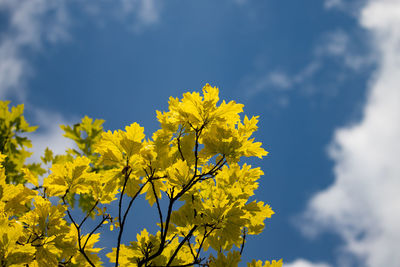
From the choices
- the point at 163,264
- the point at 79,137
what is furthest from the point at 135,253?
the point at 79,137

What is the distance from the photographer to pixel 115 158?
7.97 ft

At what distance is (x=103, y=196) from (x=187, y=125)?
1071 mm

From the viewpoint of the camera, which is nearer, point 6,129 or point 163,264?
point 163,264

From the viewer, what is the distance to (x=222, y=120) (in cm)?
251

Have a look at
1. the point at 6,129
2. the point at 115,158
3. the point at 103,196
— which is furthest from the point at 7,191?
the point at 6,129

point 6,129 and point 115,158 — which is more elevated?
point 6,129

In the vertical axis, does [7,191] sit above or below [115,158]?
below

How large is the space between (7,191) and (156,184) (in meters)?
1.26

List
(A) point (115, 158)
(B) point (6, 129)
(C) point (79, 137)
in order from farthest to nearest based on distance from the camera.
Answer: (C) point (79, 137)
(B) point (6, 129)
(A) point (115, 158)

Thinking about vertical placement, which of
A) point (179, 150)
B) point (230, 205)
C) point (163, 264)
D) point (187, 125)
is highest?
→ point (187, 125)

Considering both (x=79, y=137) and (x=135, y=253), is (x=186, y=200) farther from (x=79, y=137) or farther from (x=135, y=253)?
(x=79, y=137)

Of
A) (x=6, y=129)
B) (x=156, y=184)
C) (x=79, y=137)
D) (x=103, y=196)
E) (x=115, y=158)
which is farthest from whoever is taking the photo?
(x=79, y=137)

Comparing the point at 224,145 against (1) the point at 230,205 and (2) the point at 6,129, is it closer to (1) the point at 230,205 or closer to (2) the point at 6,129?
(1) the point at 230,205

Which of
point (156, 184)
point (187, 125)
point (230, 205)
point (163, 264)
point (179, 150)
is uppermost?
point (187, 125)
